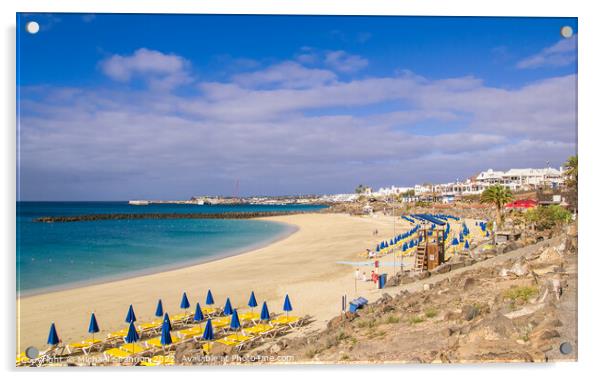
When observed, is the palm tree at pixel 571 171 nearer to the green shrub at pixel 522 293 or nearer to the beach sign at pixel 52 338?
the green shrub at pixel 522 293

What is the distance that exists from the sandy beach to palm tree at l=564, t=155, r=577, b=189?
4855 millimetres

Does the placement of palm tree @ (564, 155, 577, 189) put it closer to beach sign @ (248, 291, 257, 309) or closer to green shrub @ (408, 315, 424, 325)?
green shrub @ (408, 315, 424, 325)

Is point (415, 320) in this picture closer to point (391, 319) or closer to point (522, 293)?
point (391, 319)

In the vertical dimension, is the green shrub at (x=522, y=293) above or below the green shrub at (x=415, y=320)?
above

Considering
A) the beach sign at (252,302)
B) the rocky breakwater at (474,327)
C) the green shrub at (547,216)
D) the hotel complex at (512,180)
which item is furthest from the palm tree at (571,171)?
the beach sign at (252,302)

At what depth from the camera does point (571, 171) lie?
25.0 ft

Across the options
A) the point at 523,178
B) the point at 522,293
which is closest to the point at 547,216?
the point at 523,178

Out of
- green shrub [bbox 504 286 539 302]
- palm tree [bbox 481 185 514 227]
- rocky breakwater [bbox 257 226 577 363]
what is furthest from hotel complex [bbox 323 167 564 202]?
green shrub [bbox 504 286 539 302]

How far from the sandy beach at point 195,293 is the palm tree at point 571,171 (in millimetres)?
4855

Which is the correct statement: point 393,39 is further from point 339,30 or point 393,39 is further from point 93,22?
point 93,22

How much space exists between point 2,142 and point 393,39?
22.7 ft

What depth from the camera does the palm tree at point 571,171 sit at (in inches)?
295

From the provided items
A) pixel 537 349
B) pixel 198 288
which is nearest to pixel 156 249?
pixel 198 288

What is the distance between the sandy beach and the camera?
815 cm
